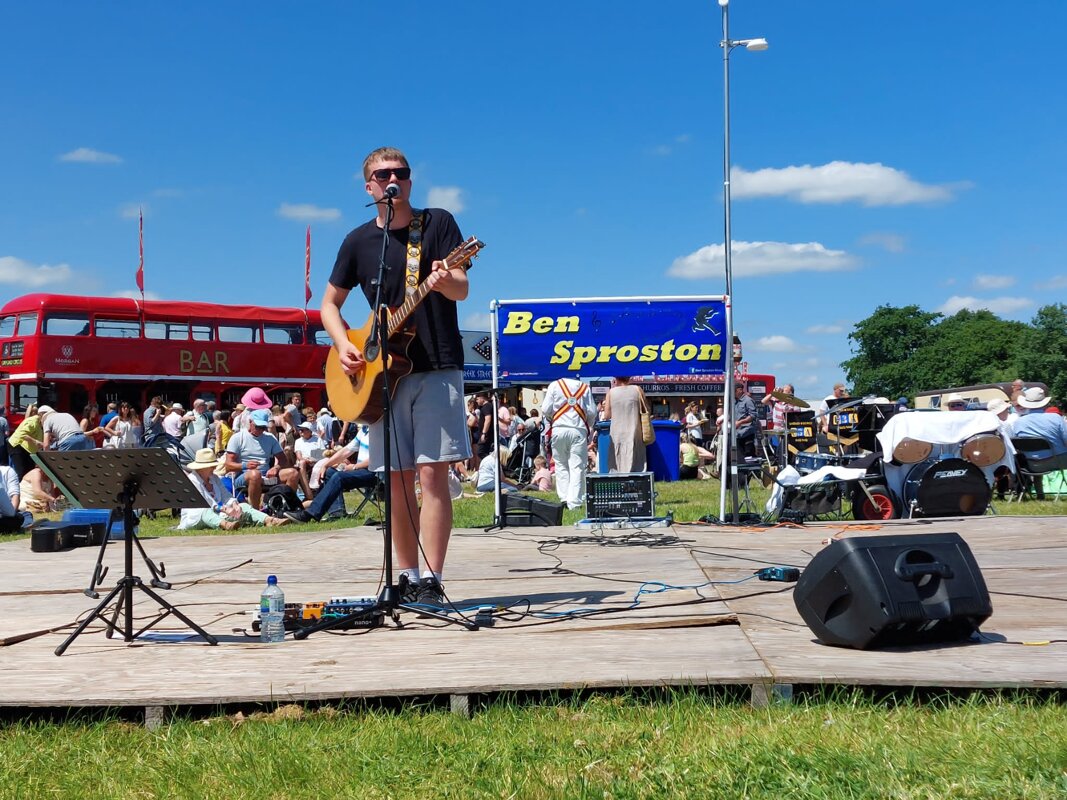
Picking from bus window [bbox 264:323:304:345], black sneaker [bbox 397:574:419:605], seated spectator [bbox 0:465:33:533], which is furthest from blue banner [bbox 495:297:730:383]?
bus window [bbox 264:323:304:345]

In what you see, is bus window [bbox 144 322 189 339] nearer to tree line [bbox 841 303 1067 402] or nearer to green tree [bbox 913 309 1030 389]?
tree line [bbox 841 303 1067 402]

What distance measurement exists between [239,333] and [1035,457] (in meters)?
19.8

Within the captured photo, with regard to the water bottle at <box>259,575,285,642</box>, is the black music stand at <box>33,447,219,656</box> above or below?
above

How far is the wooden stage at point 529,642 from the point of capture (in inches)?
136

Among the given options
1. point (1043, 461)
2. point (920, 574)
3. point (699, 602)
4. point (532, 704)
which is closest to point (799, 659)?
point (920, 574)

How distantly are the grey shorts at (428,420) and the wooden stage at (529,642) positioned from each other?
81 centimetres

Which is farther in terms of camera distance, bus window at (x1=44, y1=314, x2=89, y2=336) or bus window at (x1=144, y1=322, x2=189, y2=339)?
bus window at (x1=144, y1=322, x2=189, y2=339)

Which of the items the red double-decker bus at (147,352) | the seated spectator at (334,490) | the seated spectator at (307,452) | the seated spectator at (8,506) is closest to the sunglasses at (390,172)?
the seated spectator at (334,490)

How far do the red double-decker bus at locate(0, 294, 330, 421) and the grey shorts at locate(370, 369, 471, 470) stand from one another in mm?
20655

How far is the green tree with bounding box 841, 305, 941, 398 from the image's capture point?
110062 mm

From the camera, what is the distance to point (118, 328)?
24.5m

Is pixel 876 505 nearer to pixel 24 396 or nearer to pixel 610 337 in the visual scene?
pixel 610 337

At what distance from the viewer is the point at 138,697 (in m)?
3.46

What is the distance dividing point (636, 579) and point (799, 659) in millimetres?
2702
